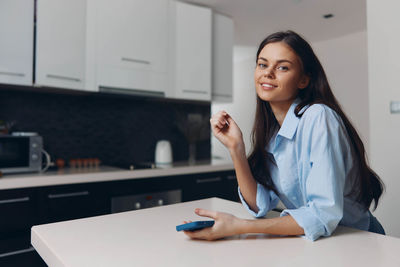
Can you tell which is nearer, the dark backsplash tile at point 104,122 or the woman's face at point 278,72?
the woman's face at point 278,72

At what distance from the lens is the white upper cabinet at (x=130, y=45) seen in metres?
2.44

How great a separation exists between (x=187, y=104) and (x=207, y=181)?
0.97 m

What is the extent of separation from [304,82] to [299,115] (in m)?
0.15

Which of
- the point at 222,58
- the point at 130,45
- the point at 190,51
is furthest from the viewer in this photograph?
the point at 222,58

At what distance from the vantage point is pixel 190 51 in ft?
9.77

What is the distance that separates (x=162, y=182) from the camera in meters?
2.54

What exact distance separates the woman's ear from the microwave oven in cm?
186

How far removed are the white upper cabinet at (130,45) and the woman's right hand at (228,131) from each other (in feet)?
5.50

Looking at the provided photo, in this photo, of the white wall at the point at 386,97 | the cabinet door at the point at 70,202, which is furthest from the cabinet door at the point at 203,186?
the white wall at the point at 386,97

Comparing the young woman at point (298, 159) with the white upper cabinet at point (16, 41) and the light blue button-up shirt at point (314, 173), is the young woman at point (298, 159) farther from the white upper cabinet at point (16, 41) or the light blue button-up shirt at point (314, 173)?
the white upper cabinet at point (16, 41)

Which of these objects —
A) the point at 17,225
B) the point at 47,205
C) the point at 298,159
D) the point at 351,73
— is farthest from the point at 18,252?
the point at 351,73

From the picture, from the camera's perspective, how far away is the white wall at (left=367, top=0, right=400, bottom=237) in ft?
6.35

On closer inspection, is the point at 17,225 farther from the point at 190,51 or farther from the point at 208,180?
the point at 190,51

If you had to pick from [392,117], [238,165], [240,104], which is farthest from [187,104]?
[240,104]
